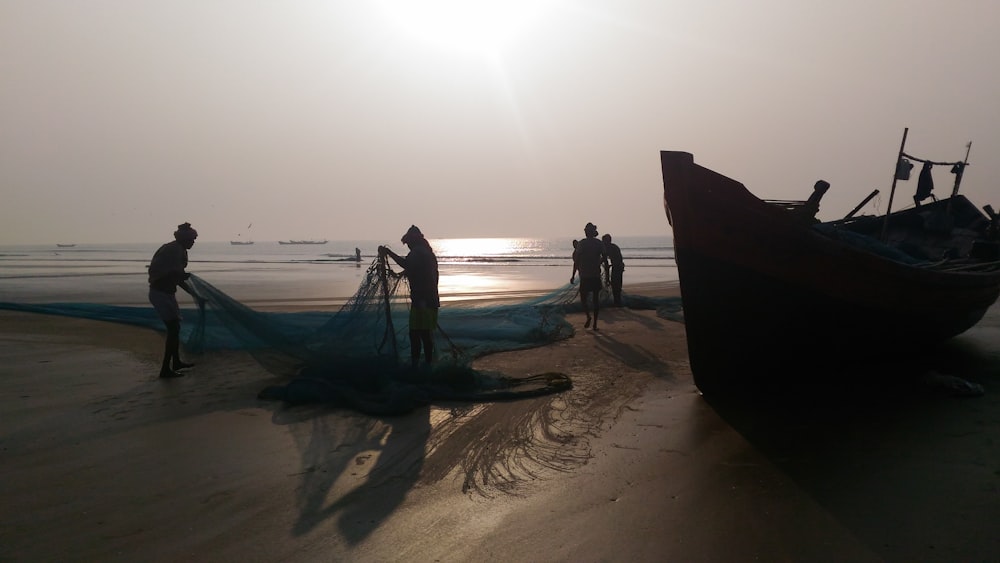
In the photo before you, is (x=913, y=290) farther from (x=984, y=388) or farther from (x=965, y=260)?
(x=965, y=260)

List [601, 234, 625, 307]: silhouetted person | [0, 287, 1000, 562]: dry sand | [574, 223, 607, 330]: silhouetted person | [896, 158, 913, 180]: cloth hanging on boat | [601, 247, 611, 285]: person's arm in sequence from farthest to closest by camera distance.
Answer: [601, 234, 625, 307]: silhouetted person < [601, 247, 611, 285]: person's arm < [574, 223, 607, 330]: silhouetted person < [896, 158, 913, 180]: cloth hanging on boat < [0, 287, 1000, 562]: dry sand

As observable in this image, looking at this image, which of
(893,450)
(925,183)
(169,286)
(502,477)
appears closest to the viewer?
(502,477)

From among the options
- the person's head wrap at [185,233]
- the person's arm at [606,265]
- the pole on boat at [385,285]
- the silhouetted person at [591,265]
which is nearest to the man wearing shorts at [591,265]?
the silhouetted person at [591,265]

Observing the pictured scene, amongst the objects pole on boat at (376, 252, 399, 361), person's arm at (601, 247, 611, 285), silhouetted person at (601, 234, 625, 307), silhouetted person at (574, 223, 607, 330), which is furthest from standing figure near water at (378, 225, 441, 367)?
silhouetted person at (601, 234, 625, 307)

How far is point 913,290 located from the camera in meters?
5.91

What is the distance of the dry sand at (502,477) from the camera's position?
296 centimetres

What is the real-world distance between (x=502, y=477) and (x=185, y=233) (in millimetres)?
5167

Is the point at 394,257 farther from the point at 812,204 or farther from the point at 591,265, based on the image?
the point at 591,265

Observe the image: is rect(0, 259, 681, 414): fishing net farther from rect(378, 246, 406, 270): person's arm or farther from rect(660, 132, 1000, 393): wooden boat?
rect(660, 132, 1000, 393): wooden boat

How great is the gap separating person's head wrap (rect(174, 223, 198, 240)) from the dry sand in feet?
5.74

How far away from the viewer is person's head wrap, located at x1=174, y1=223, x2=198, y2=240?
6.79m

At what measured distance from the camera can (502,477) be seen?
385 cm

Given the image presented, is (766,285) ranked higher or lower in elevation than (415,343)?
higher

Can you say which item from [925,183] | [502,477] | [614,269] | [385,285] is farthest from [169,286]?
[925,183]
